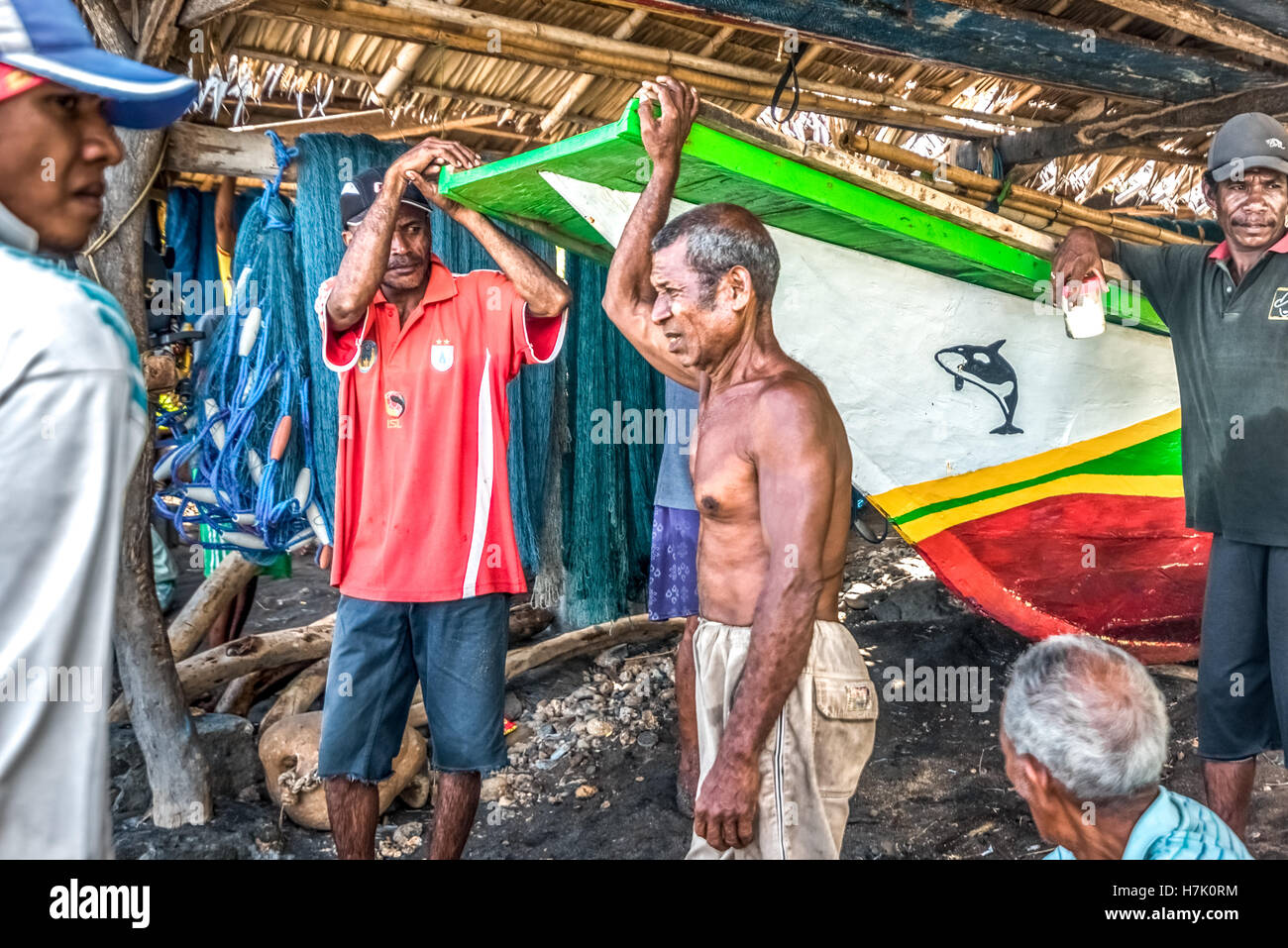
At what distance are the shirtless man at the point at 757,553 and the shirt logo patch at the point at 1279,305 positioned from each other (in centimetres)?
140

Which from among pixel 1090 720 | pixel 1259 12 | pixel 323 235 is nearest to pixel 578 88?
pixel 323 235

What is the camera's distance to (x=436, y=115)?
427 cm

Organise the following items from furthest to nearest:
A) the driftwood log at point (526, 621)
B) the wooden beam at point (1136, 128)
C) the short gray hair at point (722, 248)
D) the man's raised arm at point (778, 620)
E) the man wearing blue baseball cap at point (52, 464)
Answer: the driftwood log at point (526, 621), the wooden beam at point (1136, 128), the short gray hair at point (722, 248), the man's raised arm at point (778, 620), the man wearing blue baseball cap at point (52, 464)

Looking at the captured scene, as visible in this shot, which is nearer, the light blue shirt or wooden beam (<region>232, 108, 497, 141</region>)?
the light blue shirt

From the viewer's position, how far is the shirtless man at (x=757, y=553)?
2.14 meters

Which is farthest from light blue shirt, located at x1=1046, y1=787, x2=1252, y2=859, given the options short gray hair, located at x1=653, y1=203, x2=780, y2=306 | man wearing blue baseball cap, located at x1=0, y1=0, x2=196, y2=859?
man wearing blue baseball cap, located at x1=0, y1=0, x2=196, y2=859

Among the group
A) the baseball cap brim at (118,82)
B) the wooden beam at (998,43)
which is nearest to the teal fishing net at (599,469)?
the wooden beam at (998,43)

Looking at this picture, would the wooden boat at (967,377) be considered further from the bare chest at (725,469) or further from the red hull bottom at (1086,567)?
the bare chest at (725,469)

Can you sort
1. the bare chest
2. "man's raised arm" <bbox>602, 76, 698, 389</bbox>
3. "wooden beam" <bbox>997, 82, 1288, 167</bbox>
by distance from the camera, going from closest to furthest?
1. the bare chest
2. "man's raised arm" <bbox>602, 76, 698, 389</bbox>
3. "wooden beam" <bbox>997, 82, 1288, 167</bbox>

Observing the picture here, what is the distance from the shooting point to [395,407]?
2896mm

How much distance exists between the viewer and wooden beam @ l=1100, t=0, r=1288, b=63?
3117mm

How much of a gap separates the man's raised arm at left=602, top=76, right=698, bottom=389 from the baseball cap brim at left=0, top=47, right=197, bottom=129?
1.26 meters

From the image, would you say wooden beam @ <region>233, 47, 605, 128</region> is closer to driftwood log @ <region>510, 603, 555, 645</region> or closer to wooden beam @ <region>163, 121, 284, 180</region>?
wooden beam @ <region>163, 121, 284, 180</region>

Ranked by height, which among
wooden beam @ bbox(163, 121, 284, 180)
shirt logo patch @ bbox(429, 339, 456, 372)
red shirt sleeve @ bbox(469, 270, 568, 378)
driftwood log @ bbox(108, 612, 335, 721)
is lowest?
driftwood log @ bbox(108, 612, 335, 721)
